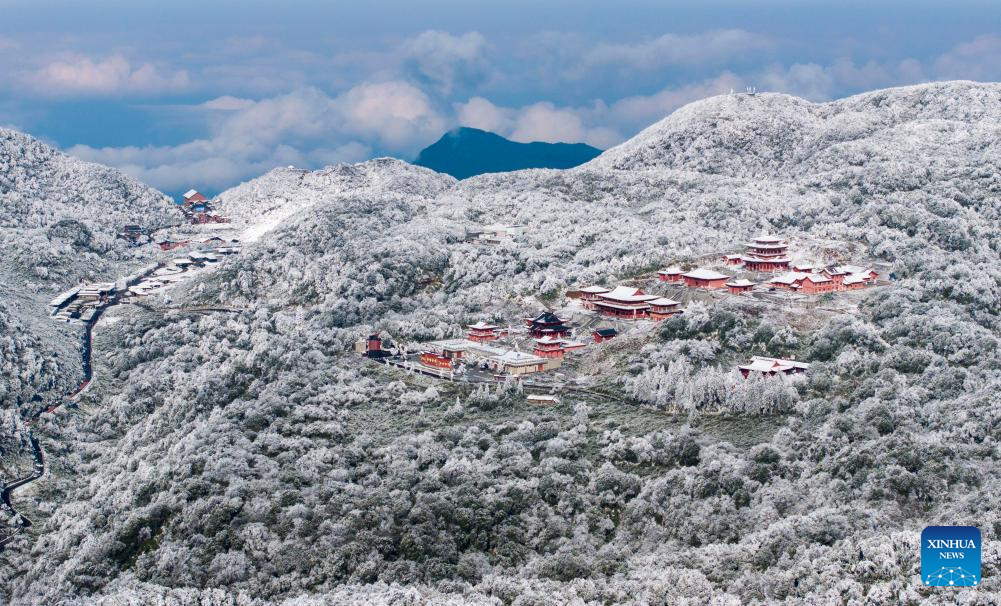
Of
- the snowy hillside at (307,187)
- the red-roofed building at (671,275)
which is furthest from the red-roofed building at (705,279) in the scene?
the snowy hillside at (307,187)

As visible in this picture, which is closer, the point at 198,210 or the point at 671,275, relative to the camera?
the point at 671,275

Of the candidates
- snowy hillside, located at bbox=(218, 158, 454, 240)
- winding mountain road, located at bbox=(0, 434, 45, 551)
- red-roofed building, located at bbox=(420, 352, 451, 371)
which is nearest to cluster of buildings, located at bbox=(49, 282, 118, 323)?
winding mountain road, located at bbox=(0, 434, 45, 551)

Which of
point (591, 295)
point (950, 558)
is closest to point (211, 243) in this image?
point (591, 295)

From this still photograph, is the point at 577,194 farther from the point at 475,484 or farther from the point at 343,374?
the point at 475,484

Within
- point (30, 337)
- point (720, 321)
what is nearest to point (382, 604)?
point (720, 321)

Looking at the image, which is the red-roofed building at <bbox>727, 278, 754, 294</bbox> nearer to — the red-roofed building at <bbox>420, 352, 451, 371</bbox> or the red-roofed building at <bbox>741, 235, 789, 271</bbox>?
the red-roofed building at <bbox>741, 235, 789, 271</bbox>

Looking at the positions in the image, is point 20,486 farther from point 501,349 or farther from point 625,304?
point 625,304
